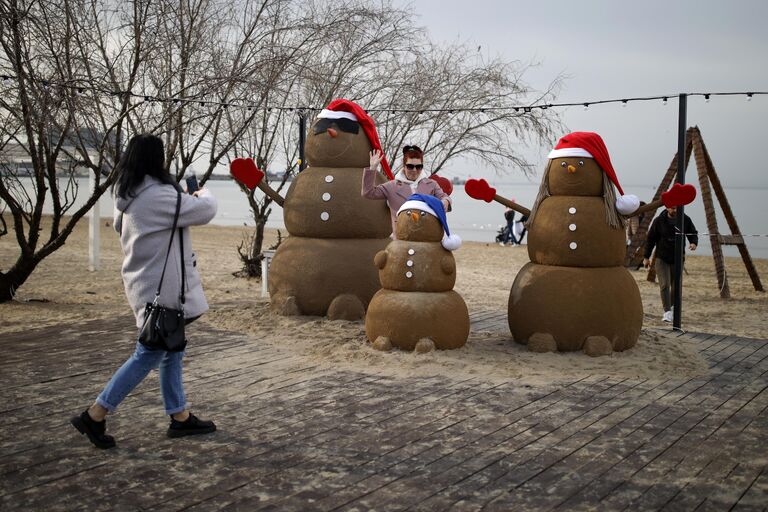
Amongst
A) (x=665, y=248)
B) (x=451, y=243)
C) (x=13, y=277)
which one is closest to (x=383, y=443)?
(x=451, y=243)

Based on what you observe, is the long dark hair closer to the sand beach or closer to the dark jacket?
the sand beach

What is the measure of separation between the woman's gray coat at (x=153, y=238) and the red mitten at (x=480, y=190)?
3.70 m

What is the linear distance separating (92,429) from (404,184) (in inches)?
181

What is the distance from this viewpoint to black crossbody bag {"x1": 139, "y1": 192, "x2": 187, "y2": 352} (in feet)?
13.0

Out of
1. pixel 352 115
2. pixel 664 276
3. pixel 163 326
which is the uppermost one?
pixel 352 115

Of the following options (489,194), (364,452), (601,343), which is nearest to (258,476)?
(364,452)

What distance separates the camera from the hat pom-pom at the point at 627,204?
6.57 m

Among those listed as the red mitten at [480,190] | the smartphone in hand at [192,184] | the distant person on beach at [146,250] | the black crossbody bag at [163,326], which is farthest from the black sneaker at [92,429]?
the red mitten at [480,190]

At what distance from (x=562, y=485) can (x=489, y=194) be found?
4.04 m

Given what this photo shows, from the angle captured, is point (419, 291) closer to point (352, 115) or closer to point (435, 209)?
point (435, 209)

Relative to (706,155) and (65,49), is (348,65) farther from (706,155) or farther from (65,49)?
(706,155)

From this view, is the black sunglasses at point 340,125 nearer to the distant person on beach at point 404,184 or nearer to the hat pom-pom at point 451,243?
the distant person on beach at point 404,184

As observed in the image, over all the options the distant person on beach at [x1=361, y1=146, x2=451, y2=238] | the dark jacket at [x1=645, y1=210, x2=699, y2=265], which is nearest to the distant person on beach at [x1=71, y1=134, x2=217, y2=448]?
the distant person on beach at [x1=361, y1=146, x2=451, y2=238]

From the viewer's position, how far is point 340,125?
8281 millimetres
